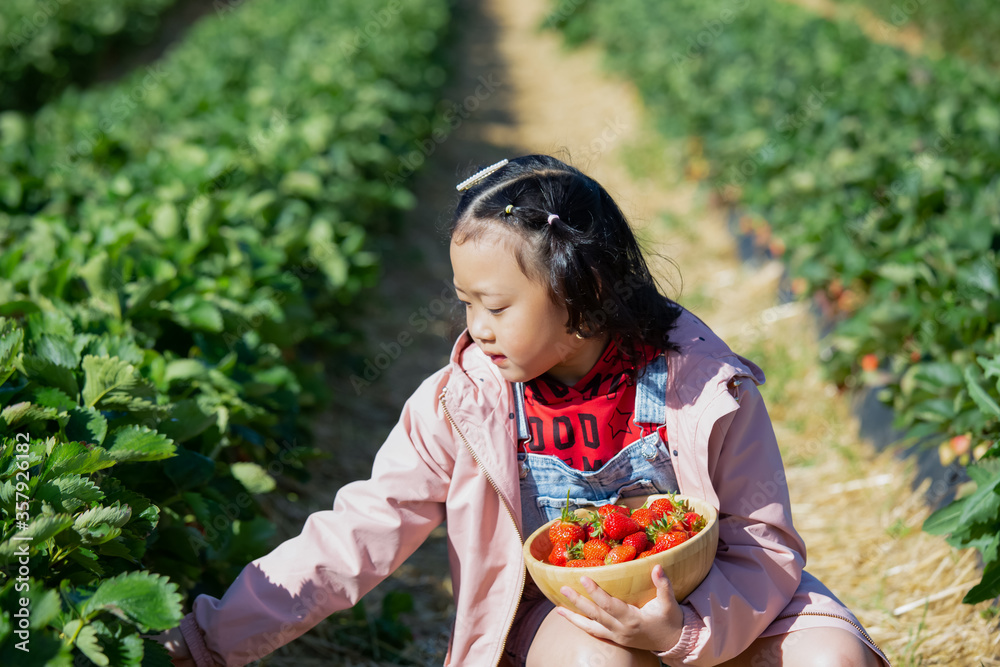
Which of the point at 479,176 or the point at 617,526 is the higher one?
the point at 479,176

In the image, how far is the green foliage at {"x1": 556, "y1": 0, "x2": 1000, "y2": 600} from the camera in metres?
2.72

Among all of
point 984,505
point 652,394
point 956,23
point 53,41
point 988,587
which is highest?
point 652,394

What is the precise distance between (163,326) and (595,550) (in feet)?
5.15

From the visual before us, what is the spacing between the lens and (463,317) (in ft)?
6.59

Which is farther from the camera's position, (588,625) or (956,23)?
(956,23)

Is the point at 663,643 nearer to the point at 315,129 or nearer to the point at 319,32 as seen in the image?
the point at 315,129

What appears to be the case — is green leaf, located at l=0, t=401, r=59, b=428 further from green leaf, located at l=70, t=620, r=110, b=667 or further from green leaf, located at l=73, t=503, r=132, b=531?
green leaf, located at l=70, t=620, r=110, b=667

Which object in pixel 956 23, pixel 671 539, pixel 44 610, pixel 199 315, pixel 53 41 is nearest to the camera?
pixel 44 610

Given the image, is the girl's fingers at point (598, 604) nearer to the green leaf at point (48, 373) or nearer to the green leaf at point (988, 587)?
the green leaf at point (988, 587)

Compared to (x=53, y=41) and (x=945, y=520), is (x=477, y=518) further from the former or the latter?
(x=53, y=41)

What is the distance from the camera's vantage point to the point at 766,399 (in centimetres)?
394

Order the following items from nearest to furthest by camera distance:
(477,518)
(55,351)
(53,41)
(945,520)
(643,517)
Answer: (643,517) → (477,518) → (55,351) → (945,520) → (53,41)

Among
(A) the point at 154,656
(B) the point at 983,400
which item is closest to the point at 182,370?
(A) the point at 154,656

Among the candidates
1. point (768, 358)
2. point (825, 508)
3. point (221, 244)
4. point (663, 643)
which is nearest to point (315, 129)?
point (221, 244)
